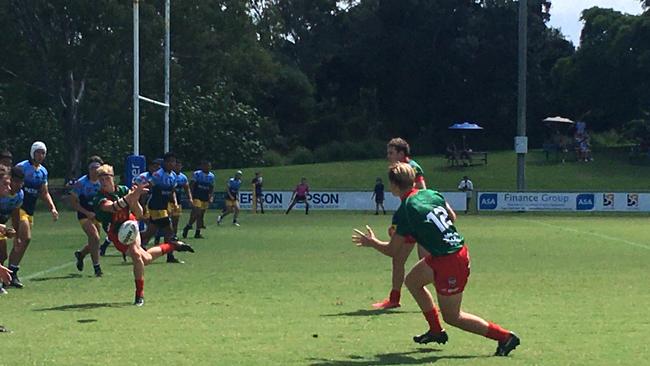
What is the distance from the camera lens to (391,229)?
1261 centimetres

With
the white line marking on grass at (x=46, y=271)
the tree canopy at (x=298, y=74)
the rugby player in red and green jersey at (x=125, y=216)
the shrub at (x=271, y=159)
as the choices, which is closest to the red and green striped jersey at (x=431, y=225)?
the rugby player in red and green jersey at (x=125, y=216)

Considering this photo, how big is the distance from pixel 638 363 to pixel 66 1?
152 ft

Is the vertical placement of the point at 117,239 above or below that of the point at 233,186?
below

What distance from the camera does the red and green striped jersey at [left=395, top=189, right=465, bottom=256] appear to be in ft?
32.2

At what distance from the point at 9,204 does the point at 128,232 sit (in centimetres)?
306

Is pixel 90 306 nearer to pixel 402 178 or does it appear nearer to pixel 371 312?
pixel 371 312

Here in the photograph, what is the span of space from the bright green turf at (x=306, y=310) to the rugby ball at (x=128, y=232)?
→ 86cm

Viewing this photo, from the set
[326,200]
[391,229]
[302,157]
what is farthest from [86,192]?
[302,157]

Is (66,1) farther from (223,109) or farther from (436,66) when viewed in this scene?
(436,66)

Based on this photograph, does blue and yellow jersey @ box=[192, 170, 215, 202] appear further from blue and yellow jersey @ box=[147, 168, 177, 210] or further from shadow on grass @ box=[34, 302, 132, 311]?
shadow on grass @ box=[34, 302, 132, 311]

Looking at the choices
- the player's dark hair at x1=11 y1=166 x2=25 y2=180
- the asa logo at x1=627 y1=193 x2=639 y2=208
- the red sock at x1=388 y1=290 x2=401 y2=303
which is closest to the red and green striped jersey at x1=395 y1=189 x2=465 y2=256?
the red sock at x1=388 y1=290 x2=401 y2=303

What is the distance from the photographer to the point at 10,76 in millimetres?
56656

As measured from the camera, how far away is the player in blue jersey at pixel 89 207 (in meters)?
18.8

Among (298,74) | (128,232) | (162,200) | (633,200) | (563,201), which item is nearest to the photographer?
(128,232)
